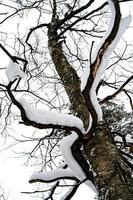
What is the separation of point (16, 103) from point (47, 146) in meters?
3.59

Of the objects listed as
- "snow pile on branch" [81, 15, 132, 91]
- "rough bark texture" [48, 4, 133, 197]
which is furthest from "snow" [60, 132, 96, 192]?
"snow pile on branch" [81, 15, 132, 91]

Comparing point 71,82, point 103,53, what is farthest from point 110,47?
point 71,82

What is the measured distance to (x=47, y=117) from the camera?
2.05 metres

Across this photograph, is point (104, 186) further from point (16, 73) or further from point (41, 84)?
point (41, 84)

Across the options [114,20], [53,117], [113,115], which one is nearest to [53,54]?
[53,117]

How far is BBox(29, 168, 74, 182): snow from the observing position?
100 inches

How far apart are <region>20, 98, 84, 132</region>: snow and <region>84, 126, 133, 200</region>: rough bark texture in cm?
41

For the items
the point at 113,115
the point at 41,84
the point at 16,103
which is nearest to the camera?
the point at 16,103

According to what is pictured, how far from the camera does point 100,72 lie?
1.87 meters

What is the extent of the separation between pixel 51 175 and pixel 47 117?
739 millimetres

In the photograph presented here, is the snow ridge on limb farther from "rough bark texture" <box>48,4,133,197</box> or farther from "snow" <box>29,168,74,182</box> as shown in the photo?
"snow" <box>29,168,74,182</box>

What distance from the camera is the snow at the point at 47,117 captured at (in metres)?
1.90

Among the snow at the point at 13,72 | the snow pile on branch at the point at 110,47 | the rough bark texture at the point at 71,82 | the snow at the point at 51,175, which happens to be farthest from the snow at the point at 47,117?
the rough bark texture at the point at 71,82

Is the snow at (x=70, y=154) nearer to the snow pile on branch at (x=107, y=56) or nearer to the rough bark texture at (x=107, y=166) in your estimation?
the rough bark texture at (x=107, y=166)
